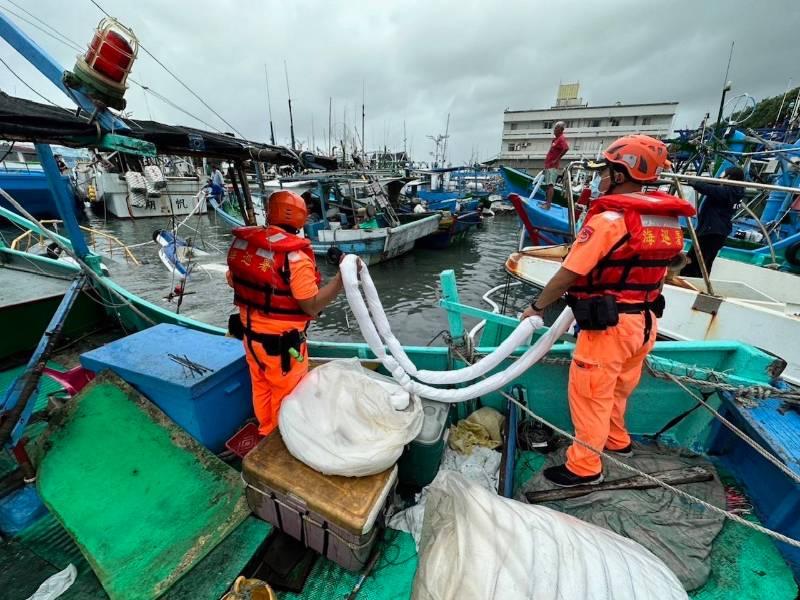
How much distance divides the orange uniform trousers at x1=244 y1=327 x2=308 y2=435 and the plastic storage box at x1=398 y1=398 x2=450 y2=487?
3.10 ft

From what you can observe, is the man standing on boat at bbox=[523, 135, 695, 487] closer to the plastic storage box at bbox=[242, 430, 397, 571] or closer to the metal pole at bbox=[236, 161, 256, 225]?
the plastic storage box at bbox=[242, 430, 397, 571]

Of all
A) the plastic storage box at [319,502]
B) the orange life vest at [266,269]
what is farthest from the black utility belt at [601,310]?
the orange life vest at [266,269]

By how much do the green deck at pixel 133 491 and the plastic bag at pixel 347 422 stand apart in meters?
0.77

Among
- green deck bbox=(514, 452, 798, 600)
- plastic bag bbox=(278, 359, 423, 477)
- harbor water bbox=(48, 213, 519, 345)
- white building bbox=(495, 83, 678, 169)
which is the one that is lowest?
harbor water bbox=(48, 213, 519, 345)

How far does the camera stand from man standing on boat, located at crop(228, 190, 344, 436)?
2262mm

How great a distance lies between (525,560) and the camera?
1498 mm

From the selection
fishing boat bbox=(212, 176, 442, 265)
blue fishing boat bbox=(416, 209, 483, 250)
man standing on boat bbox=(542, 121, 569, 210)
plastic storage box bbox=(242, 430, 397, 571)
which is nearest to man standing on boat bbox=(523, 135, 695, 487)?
plastic storage box bbox=(242, 430, 397, 571)

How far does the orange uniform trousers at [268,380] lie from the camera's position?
242cm

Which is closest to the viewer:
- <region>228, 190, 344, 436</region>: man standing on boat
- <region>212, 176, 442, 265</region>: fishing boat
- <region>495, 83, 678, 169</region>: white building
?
<region>228, 190, 344, 436</region>: man standing on boat

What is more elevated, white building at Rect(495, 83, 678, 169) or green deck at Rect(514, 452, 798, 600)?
white building at Rect(495, 83, 678, 169)

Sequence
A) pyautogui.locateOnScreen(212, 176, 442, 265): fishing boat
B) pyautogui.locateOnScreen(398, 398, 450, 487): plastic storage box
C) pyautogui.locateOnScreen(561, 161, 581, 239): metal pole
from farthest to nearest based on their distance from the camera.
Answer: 1. pyautogui.locateOnScreen(212, 176, 442, 265): fishing boat
2. pyautogui.locateOnScreen(561, 161, 581, 239): metal pole
3. pyautogui.locateOnScreen(398, 398, 450, 487): plastic storage box

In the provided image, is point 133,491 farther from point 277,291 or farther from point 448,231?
point 448,231

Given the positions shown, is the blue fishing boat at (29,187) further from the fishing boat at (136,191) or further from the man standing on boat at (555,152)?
the man standing on boat at (555,152)

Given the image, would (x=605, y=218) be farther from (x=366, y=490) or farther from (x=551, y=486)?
(x=366, y=490)
